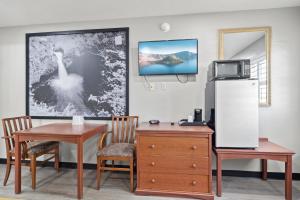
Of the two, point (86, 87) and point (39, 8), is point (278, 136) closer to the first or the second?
point (86, 87)

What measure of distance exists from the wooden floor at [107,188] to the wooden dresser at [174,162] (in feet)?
0.55

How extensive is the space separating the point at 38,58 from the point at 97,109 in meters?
1.41

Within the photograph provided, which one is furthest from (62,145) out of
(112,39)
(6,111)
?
(112,39)

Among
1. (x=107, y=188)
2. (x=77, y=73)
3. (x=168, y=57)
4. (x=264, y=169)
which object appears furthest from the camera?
(x=77, y=73)

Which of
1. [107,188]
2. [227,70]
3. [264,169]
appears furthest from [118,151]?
[264,169]

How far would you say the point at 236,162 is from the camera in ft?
9.78

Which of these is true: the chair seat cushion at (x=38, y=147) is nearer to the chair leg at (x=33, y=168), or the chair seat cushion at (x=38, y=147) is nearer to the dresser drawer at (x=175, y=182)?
the chair leg at (x=33, y=168)

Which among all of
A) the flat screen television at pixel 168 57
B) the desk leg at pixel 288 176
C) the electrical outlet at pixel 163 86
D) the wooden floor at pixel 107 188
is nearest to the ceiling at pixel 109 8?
the flat screen television at pixel 168 57

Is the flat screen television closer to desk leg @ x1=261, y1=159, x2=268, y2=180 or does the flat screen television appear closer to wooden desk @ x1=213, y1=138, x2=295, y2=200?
wooden desk @ x1=213, y1=138, x2=295, y2=200

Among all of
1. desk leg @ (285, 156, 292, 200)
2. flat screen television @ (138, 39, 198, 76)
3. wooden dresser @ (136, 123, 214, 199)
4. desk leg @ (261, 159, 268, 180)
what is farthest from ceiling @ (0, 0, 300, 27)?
desk leg @ (261, 159, 268, 180)

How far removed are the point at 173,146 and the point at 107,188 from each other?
3.57 feet

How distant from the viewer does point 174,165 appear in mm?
2381

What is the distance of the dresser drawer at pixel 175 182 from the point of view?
2338mm

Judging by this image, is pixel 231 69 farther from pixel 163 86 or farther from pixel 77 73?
pixel 77 73
